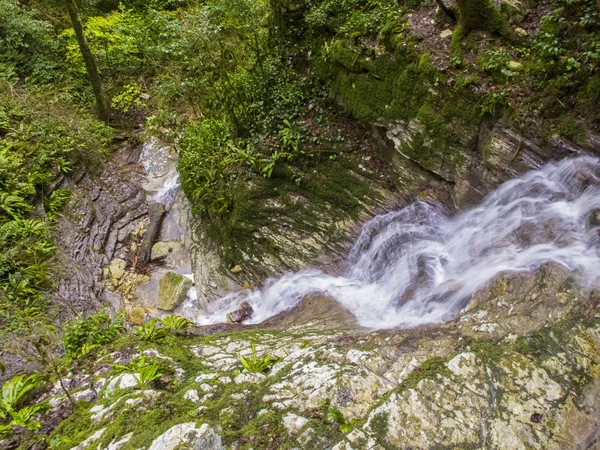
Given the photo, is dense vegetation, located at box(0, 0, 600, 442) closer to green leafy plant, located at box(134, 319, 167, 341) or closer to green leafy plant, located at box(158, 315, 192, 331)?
green leafy plant, located at box(134, 319, 167, 341)

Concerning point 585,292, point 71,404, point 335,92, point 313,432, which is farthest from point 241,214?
point 585,292

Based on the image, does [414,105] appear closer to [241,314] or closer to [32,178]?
[241,314]

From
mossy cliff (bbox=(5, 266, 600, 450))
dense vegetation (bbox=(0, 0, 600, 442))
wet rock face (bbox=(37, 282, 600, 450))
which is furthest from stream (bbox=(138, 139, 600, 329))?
dense vegetation (bbox=(0, 0, 600, 442))

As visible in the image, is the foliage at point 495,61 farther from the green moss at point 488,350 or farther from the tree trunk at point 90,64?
the tree trunk at point 90,64

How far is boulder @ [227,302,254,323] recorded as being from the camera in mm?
6341

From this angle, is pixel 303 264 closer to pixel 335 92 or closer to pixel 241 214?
pixel 241 214

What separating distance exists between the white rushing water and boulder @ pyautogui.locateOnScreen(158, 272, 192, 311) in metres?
0.76

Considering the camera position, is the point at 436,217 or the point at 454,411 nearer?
the point at 454,411

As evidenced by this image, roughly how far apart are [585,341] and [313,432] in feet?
8.33

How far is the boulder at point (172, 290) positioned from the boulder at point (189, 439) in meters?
4.27

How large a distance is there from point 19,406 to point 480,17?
24.7 ft

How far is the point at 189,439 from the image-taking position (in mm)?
2877

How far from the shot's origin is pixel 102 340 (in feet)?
15.9

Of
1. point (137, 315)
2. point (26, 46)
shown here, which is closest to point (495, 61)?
point (137, 315)
